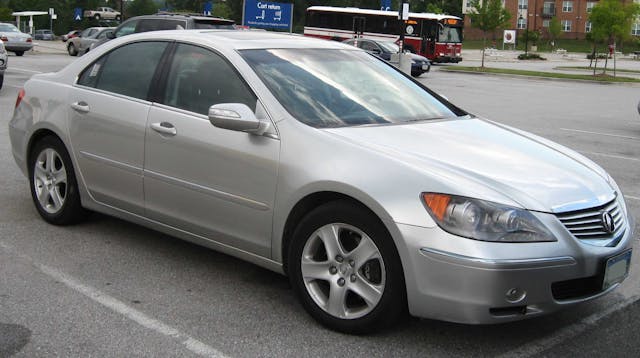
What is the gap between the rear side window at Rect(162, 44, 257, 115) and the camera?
14.9 ft

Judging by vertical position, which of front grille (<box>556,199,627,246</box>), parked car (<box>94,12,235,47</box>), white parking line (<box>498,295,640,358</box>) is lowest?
white parking line (<box>498,295,640,358</box>)

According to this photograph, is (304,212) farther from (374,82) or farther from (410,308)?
(374,82)

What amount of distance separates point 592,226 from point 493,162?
0.58 metres

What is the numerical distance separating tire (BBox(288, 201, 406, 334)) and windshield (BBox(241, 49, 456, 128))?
64cm

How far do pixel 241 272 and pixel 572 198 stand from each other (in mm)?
2145

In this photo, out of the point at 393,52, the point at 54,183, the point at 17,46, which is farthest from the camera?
the point at 17,46

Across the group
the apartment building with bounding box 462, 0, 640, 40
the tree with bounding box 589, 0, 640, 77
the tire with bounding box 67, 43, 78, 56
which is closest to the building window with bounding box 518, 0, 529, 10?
the apartment building with bounding box 462, 0, 640, 40

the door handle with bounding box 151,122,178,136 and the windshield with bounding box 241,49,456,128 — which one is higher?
the windshield with bounding box 241,49,456,128

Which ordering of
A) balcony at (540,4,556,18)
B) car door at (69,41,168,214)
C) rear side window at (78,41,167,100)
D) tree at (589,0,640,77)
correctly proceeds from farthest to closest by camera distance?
balcony at (540,4,556,18), tree at (589,0,640,77), rear side window at (78,41,167,100), car door at (69,41,168,214)

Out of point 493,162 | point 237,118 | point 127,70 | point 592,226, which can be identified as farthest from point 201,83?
point 592,226

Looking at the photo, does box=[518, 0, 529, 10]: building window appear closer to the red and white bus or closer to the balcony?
the balcony

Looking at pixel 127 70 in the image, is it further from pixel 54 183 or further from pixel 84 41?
pixel 84 41

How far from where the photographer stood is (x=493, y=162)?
3.91m

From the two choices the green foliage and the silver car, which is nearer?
the silver car
